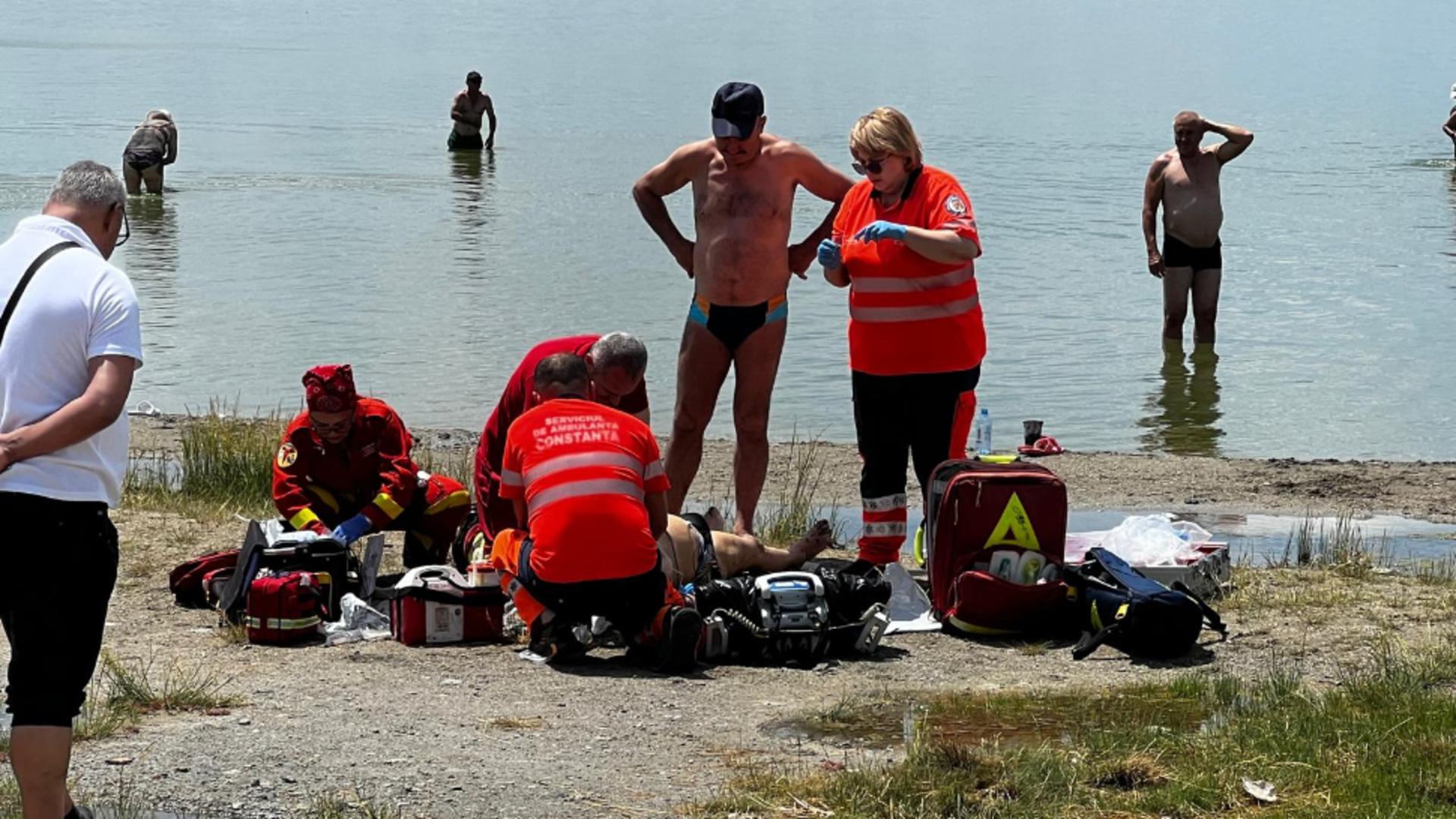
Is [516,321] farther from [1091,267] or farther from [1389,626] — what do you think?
[1389,626]

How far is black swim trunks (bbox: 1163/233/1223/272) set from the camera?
1446 centimetres

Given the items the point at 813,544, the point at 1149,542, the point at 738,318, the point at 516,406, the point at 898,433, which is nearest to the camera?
the point at 516,406

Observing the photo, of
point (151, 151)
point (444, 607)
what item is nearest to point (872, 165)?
point (444, 607)

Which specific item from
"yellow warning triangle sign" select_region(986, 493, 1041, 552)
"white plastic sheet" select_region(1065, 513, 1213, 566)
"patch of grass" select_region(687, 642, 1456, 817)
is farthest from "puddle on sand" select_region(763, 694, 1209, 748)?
"white plastic sheet" select_region(1065, 513, 1213, 566)

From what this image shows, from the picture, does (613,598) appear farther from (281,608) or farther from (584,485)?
(281,608)

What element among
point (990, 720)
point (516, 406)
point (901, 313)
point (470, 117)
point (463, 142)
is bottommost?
point (990, 720)

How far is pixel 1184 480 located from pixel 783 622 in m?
5.68

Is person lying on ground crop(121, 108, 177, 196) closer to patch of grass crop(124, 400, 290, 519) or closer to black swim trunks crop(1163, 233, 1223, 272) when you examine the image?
black swim trunks crop(1163, 233, 1223, 272)

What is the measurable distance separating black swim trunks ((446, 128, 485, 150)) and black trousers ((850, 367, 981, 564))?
101 ft

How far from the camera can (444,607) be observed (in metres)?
7.06

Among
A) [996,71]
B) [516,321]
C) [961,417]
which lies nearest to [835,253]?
[961,417]

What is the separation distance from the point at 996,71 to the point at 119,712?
2951 inches

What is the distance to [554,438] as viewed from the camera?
6727mm

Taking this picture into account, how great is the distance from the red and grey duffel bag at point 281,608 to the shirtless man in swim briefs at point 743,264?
6.32 feet
